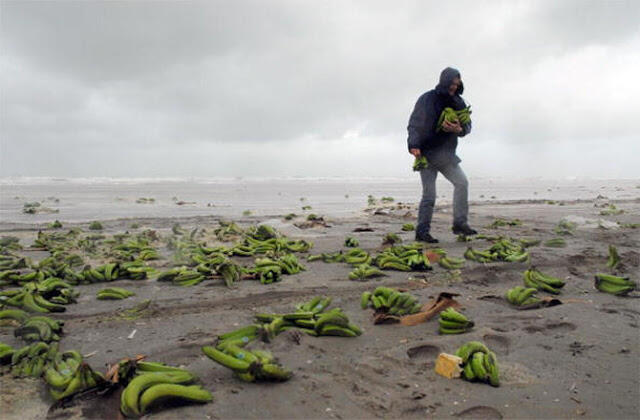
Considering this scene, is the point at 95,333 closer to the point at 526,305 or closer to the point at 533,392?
the point at 533,392

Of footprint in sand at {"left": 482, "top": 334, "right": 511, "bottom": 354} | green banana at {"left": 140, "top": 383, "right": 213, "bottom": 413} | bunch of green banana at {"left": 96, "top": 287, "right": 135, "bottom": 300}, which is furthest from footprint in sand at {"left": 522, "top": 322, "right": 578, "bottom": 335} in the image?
bunch of green banana at {"left": 96, "top": 287, "right": 135, "bottom": 300}

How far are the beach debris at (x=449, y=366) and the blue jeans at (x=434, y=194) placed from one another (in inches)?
190

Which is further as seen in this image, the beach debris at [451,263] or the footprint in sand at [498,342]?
the beach debris at [451,263]

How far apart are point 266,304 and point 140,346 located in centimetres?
128

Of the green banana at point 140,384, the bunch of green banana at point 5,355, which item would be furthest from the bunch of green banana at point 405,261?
the bunch of green banana at point 5,355

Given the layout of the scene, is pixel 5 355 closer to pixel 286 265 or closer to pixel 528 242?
pixel 286 265

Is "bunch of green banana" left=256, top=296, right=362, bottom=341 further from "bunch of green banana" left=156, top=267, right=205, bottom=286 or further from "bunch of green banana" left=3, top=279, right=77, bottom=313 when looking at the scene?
"bunch of green banana" left=3, top=279, right=77, bottom=313

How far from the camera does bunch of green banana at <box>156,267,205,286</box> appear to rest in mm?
4957

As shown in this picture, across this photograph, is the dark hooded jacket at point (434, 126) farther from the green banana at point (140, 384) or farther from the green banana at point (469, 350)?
the green banana at point (140, 384)

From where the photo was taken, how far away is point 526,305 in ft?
12.2

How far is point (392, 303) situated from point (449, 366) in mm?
1200

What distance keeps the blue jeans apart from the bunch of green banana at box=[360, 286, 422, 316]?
11.8 feet

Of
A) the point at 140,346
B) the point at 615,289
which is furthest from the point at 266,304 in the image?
the point at 615,289

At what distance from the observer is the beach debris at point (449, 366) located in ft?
8.24
